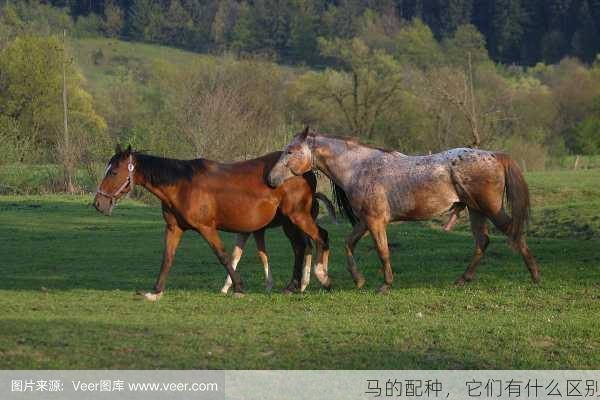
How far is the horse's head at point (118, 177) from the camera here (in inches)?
544

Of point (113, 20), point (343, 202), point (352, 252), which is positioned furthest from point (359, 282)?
point (113, 20)

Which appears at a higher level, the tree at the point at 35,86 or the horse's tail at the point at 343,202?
the horse's tail at the point at 343,202

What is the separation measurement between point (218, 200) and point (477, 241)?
3914 mm

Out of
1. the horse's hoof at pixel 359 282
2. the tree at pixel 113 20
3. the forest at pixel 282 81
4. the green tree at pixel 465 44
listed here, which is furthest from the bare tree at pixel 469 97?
the tree at pixel 113 20

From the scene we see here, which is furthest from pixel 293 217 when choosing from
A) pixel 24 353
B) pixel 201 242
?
pixel 201 242

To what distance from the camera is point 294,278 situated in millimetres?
14352

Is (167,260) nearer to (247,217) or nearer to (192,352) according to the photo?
(247,217)

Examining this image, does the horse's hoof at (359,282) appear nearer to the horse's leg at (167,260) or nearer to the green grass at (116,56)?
the horse's leg at (167,260)

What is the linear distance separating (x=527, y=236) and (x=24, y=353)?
48.2 ft

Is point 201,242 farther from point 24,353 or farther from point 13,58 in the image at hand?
point 13,58

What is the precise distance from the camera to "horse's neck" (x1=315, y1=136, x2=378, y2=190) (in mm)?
14531

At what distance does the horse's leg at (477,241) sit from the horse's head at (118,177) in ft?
15.9

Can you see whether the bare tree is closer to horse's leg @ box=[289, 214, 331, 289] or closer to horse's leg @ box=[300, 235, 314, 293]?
horse's leg @ box=[300, 235, 314, 293]

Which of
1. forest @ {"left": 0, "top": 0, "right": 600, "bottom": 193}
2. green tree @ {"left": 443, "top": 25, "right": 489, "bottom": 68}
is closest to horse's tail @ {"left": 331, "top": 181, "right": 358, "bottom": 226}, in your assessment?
forest @ {"left": 0, "top": 0, "right": 600, "bottom": 193}
